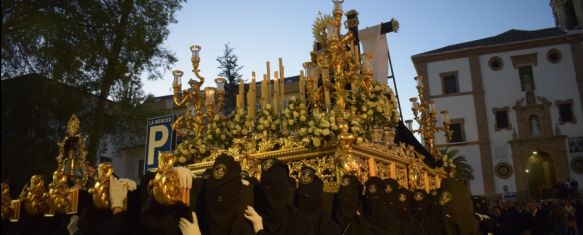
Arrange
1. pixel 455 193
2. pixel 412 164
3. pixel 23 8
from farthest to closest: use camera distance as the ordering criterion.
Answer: pixel 412 164, pixel 455 193, pixel 23 8

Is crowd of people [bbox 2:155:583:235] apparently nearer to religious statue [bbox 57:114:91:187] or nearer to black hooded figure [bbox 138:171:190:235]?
black hooded figure [bbox 138:171:190:235]

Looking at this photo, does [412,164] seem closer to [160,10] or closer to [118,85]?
[118,85]

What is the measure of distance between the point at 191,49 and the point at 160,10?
650 centimetres

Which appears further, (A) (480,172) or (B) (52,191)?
(A) (480,172)

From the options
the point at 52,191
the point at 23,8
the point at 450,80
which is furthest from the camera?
the point at 450,80

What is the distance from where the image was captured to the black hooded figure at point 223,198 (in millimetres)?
3057

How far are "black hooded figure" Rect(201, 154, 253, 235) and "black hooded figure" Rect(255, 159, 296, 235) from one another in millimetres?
558

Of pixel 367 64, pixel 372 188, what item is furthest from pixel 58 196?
pixel 367 64

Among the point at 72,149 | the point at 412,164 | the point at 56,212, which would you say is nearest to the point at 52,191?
the point at 56,212

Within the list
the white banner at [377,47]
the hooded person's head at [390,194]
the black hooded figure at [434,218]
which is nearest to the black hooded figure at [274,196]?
the hooded person's head at [390,194]

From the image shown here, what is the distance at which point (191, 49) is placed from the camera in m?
7.66

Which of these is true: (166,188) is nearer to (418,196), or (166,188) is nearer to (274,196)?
(274,196)

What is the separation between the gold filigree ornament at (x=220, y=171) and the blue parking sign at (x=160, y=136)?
4846mm

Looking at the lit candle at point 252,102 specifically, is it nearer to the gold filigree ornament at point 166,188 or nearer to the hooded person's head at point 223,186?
the hooded person's head at point 223,186
